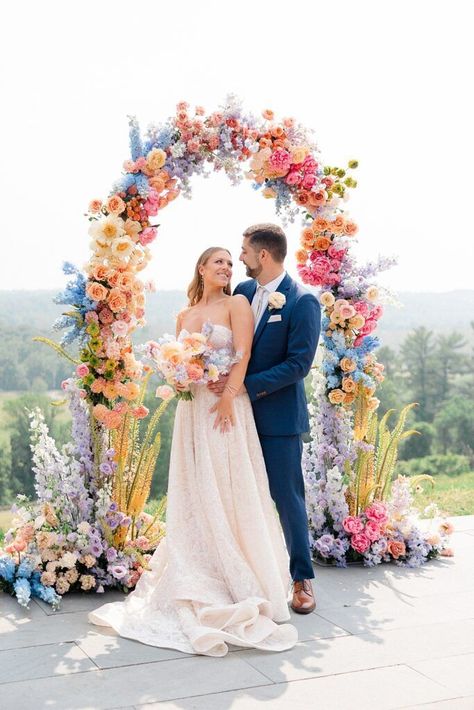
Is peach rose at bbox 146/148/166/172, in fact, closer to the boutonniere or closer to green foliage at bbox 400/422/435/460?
the boutonniere

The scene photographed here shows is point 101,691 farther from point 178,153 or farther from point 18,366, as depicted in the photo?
point 18,366

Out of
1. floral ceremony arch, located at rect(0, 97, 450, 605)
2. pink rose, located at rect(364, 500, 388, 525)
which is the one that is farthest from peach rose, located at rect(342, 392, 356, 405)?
pink rose, located at rect(364, 500, 388, 525)

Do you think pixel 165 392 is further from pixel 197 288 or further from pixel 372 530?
pixel 372 530

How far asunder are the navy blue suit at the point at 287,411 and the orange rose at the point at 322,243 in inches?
30.6

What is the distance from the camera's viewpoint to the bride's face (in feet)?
15.5

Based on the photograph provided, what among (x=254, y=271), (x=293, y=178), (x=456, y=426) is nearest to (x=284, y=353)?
(x=254, y=271)

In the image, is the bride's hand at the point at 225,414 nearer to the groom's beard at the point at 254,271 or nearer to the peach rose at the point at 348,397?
the groom's beard at the point at 254,271

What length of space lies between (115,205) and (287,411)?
1.48 metres

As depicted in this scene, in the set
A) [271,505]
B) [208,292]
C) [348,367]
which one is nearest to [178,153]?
[208,292]

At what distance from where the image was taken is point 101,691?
3.60 m

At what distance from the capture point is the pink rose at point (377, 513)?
5573mm

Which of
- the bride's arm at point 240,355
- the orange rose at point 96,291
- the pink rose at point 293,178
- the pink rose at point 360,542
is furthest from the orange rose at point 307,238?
the pink rose at point 360,542

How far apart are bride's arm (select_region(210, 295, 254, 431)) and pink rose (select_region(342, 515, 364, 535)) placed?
1.27 metres

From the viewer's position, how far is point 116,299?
4.90m
